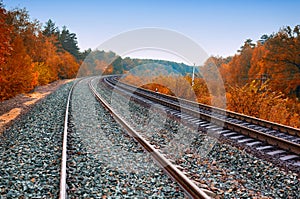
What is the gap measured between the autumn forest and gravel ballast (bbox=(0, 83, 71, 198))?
20.6ft

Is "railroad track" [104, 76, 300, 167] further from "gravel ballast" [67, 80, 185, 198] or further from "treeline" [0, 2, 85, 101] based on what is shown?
"treeline" [0, 2, 85, 101]

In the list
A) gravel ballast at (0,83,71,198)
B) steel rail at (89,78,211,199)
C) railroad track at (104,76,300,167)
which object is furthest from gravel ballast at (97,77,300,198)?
gravel ballast at (0,83,71,198)

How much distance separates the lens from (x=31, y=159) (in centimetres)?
568

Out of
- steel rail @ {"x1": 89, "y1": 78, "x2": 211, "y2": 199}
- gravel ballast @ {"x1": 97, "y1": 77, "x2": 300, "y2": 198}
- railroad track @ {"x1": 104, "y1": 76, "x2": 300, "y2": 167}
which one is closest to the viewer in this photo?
steel rail @ {"x1": 89, "y1": 78, "x2": 211, "y2": 199}

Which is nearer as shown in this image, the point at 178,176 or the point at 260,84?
the point at 178,176

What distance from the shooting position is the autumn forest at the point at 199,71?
13.5 meters

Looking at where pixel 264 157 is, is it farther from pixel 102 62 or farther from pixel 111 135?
pixel 102 62

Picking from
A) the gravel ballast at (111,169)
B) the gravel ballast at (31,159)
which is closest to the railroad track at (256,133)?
the gravel ballast at (111,169)

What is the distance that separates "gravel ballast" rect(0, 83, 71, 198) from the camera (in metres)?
4.32

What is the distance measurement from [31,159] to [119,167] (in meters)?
1.92

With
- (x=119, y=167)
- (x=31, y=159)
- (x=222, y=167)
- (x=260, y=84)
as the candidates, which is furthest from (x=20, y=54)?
(x=260, y=84)

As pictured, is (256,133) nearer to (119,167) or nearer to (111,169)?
(119,167)

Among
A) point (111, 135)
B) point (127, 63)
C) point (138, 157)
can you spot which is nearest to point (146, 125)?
point (111, 135)

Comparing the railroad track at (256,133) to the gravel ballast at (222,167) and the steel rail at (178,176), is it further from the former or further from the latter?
the steel rail at (178,176)
